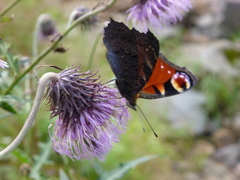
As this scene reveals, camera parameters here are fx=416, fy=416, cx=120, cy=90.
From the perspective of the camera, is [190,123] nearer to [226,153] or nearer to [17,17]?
[226,153]

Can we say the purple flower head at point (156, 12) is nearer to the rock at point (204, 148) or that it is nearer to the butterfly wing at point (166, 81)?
the butterfly wing at point (166, 81)

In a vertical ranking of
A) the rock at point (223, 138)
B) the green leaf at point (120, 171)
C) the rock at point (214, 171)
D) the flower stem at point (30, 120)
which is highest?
the flower stem at point (30, 120)

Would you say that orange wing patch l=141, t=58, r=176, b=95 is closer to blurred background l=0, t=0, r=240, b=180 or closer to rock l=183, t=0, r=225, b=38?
blurred background l=0, t=0, r=240, b=180

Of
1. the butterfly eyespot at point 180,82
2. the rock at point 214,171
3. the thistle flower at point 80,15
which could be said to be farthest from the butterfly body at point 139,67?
the rock at point 214,171

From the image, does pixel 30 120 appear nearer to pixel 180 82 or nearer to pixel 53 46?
pixel 180 82

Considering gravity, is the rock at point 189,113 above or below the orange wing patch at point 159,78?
below

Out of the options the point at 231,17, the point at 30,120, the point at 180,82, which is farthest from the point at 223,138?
the point at 30,120

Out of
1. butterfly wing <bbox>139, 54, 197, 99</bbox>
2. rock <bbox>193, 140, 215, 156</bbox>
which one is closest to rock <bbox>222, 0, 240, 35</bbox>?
rock <bbox>193, 140, 215, 156</bbox>

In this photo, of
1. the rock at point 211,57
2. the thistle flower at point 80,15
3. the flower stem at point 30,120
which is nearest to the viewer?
the flower stem at point 30,120
